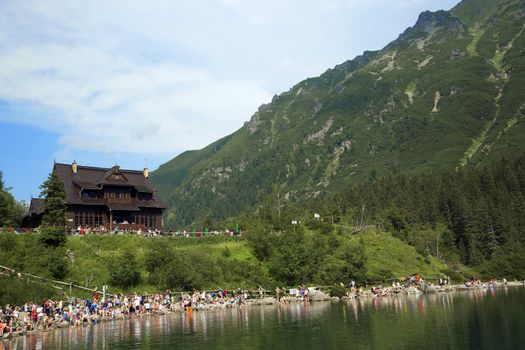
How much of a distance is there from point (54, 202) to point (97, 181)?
16.6 m

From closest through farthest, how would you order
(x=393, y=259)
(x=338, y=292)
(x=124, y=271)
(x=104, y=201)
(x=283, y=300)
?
(x=124, y=271) < (x=283, y=300) < (x=338, y=292) < (x=104, y=201) < (x=393, y=259)

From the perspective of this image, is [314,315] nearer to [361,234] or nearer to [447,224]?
[361,234]

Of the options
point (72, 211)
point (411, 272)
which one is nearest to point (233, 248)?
point (72, 211)

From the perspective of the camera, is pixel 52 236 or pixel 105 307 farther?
pixel 52 236

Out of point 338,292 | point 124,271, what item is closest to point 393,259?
point 338,292

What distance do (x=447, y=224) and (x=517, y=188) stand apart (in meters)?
27.1

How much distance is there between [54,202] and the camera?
7588 centimetres

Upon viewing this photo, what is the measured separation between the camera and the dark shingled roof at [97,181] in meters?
88.2

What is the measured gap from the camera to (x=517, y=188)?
5969 inches

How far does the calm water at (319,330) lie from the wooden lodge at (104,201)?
35.7 meters

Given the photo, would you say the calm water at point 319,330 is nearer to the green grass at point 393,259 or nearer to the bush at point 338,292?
the bush at point 338,292

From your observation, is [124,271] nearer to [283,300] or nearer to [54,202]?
[54,202]

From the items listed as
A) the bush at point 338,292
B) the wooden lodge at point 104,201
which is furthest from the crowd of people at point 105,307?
the wooden lodge at point 104,201

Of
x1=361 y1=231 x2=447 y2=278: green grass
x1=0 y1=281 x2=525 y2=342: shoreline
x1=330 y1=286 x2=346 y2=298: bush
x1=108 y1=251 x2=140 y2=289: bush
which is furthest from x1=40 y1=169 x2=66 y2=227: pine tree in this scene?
x1=361 y1=231 x2=447 y2=278: green grass
